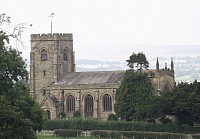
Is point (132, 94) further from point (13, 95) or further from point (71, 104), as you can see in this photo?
point (13, 95)

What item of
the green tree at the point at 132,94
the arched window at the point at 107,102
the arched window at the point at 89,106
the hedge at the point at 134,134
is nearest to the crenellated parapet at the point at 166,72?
the green tree at the point at 132,94

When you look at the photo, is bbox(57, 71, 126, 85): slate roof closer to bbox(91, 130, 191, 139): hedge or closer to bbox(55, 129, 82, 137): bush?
bbox(55, 129, 82, 137): bush

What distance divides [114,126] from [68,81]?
2033 cm

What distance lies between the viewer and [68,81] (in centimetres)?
12081

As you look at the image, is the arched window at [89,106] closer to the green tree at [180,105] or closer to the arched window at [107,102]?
the arched window at [107,102]

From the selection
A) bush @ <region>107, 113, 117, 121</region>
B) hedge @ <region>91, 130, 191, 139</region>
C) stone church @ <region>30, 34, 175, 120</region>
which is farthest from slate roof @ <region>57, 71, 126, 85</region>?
hedge @ <region>91, 130, 191, 139</region>

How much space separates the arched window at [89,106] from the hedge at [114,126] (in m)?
9.75

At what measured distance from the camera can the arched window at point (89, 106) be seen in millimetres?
117125

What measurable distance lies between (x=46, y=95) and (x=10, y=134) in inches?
2728

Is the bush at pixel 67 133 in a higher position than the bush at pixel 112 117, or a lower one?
lower

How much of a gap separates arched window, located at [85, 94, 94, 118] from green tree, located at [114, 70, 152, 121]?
9.97 meters

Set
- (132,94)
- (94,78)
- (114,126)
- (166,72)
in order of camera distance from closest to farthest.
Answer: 1. (114,126)
2. (132,94)
3. (166,72)
4. (94,78)

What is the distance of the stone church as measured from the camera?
378 ft

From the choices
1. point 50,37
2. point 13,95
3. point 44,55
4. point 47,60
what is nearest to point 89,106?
point 47,60
